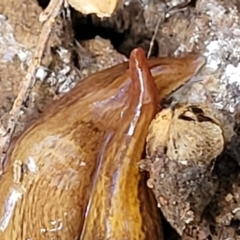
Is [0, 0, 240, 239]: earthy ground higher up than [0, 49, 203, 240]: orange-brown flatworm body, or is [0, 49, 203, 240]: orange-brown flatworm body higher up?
[0, 0, 240, 239]: earthy ground

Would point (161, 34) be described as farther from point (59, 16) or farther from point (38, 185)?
point (38, 185)

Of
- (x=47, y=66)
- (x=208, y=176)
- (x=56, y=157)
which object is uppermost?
(x=47, y=66)

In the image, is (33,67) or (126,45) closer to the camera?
(33,67)

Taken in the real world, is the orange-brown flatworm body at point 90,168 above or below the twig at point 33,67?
below

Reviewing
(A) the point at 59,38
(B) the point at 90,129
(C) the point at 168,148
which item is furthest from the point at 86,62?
(C) the point at 168,148

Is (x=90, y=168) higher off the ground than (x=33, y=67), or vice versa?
(x=33, y=67)

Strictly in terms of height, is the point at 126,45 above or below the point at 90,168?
above

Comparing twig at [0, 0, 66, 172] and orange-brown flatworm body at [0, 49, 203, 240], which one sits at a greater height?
twig at [0, 0, 66, 172]

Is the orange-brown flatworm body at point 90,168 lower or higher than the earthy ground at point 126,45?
lower
